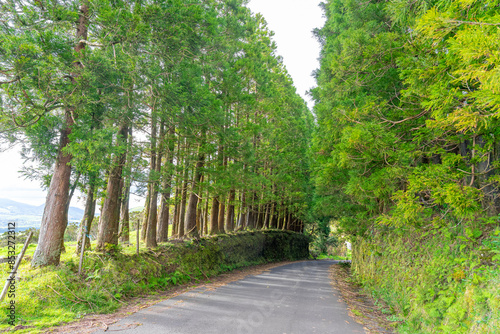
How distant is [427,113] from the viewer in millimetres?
5641

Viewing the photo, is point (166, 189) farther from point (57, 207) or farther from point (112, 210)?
point (57, 207)

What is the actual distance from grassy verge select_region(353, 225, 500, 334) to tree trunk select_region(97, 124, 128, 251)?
719cm

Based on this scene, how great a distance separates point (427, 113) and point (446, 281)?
129 inches

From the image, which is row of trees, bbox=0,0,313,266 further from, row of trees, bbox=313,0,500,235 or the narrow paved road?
row of trees, bbox=313,0,500,235

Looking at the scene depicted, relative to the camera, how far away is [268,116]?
1756cm

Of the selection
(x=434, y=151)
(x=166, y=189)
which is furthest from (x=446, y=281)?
(x=166, y=189)

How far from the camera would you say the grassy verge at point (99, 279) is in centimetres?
502

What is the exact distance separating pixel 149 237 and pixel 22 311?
4192 millimetres

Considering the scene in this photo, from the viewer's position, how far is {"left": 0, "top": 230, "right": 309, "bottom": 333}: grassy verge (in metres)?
5.02

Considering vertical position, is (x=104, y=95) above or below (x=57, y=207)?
above

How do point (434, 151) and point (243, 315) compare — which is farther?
point (243, 315)

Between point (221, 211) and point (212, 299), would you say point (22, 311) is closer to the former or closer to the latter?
point (212, 299)

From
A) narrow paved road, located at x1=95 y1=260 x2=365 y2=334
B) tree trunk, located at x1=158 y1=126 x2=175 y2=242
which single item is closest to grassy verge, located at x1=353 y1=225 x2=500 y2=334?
narrow paved road, located at x1=95 y1=260 x2=365 y2=334

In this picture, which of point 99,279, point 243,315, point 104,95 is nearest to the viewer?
point 243,315
